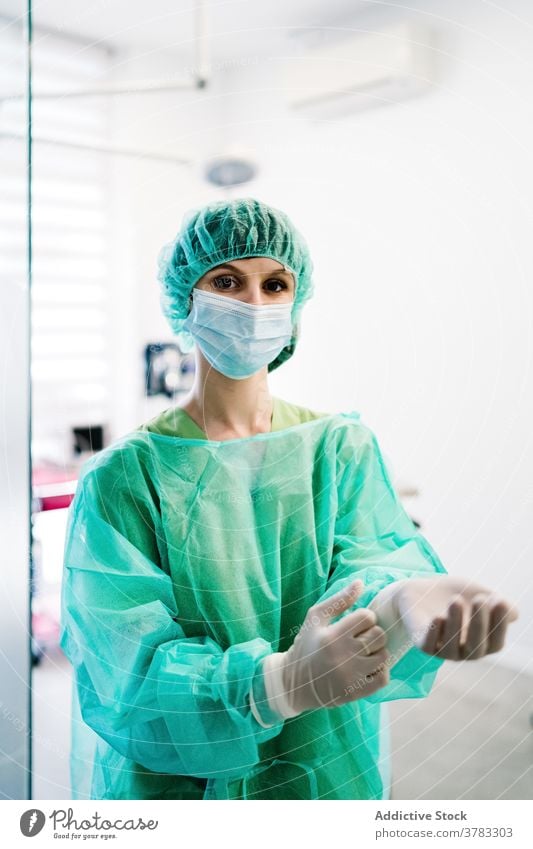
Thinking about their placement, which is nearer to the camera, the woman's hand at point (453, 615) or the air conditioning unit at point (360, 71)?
the woman's hand at point (453, 615)

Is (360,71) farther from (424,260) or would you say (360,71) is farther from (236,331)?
(236,331)

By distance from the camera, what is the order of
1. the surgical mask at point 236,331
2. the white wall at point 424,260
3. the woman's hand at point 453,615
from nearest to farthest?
the woman's hand at point 453,615, the surgical mask at point 236,331, the white wall at point 424,260

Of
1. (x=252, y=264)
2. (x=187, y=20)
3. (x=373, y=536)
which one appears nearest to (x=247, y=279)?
(x=252, y=264)

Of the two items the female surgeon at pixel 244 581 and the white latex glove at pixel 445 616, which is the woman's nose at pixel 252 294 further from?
the white latex glove at pixel 445 616

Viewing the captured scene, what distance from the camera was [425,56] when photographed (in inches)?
42.3

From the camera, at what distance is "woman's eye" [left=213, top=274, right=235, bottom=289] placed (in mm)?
787

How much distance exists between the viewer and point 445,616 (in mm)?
690

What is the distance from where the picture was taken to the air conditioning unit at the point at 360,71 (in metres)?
1.01

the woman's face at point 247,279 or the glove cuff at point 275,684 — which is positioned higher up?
the woman's face at point 247,279

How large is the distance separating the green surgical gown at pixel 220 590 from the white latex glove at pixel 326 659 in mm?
25

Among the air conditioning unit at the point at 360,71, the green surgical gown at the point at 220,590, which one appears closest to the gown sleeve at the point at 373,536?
the green surgical gown at the point at 220,590

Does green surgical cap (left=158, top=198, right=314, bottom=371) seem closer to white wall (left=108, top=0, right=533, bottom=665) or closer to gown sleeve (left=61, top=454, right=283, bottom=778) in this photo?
white wall (left=108, top=0, right=533, bottom=665)
